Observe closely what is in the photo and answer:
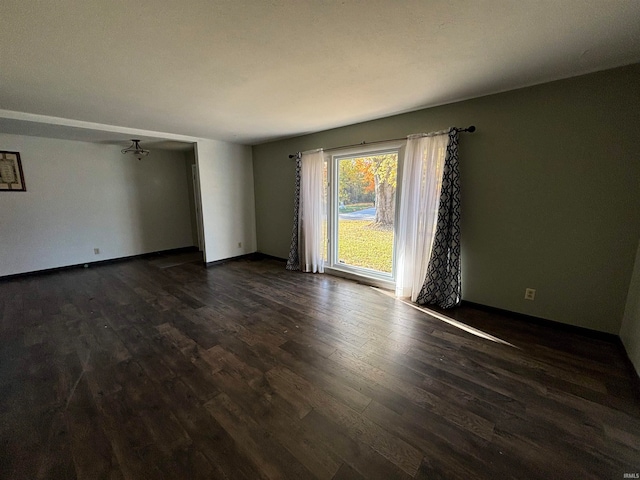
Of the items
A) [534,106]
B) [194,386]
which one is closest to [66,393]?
[194,386]

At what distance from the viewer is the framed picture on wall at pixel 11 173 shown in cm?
370

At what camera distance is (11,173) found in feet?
12.3

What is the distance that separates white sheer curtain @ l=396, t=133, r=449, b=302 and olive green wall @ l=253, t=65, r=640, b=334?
240 mm

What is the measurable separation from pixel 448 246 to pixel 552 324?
1.18m

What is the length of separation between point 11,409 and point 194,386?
106 cm

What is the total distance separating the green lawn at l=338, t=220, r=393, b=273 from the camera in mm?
3611

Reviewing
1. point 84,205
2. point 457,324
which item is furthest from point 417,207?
point 84,205

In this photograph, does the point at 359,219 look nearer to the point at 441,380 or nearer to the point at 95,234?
the point at 441,380

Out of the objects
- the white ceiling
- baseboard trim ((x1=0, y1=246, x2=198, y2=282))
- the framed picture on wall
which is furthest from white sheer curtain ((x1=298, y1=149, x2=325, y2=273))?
the framed picture on wall

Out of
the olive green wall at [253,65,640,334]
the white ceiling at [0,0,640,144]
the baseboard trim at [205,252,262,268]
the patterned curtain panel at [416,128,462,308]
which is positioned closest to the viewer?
the white ceiling at [0,0,640,144]

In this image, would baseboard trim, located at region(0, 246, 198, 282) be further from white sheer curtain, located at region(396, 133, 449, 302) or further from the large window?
white sheer curtain, located at region(396, 133, 449, 302)

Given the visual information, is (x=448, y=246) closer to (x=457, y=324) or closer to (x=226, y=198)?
(x=457, y=324)

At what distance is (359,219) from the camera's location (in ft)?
12.7

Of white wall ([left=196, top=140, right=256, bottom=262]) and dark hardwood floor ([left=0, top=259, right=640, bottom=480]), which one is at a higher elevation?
white wall ([left=196, top=140, right=256, bottom=262])
